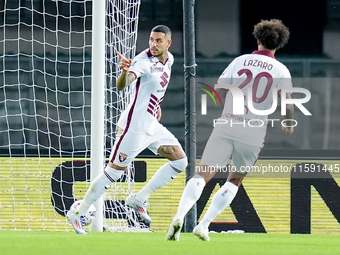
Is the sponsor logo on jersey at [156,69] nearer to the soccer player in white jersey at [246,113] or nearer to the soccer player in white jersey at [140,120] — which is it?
the soccer player in white jersey at [140,120]

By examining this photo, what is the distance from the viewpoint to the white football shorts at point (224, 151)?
13.3 feet

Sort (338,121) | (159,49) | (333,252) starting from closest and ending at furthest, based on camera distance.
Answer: (333,252) < (159,49) < (338,121)

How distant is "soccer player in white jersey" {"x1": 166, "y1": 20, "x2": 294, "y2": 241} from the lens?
4.00 metres

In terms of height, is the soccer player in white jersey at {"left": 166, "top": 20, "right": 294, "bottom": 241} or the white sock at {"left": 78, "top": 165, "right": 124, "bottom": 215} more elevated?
the soccer player in white jersey at {"left": 166, "top": 20, "right": 294, "bottom": 241}

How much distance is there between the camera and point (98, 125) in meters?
5.37

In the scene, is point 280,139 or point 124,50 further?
point 280,139

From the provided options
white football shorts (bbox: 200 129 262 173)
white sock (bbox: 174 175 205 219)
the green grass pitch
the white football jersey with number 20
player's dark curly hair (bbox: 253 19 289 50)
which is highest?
player's dark curly hair (bbox: 253 19 289 50)

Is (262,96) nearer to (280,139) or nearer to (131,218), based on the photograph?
(131,218)

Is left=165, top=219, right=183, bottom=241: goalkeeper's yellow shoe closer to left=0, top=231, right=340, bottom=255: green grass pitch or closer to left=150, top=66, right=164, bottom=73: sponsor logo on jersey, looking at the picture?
left=0, top=231, right=340, bottom=255: green grass pitch

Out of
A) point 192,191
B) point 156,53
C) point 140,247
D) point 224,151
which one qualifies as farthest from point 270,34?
point 140,247

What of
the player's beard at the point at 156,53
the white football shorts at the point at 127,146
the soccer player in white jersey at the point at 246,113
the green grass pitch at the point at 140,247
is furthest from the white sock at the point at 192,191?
the player's beard at the point at 156,53

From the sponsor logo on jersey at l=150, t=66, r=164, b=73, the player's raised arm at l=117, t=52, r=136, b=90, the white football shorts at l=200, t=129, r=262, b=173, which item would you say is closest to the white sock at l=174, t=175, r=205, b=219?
the white football shorts at l=200, t=129, r=262, b=173

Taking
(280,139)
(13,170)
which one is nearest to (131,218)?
(13,170)

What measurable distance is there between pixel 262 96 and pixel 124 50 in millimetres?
2463
